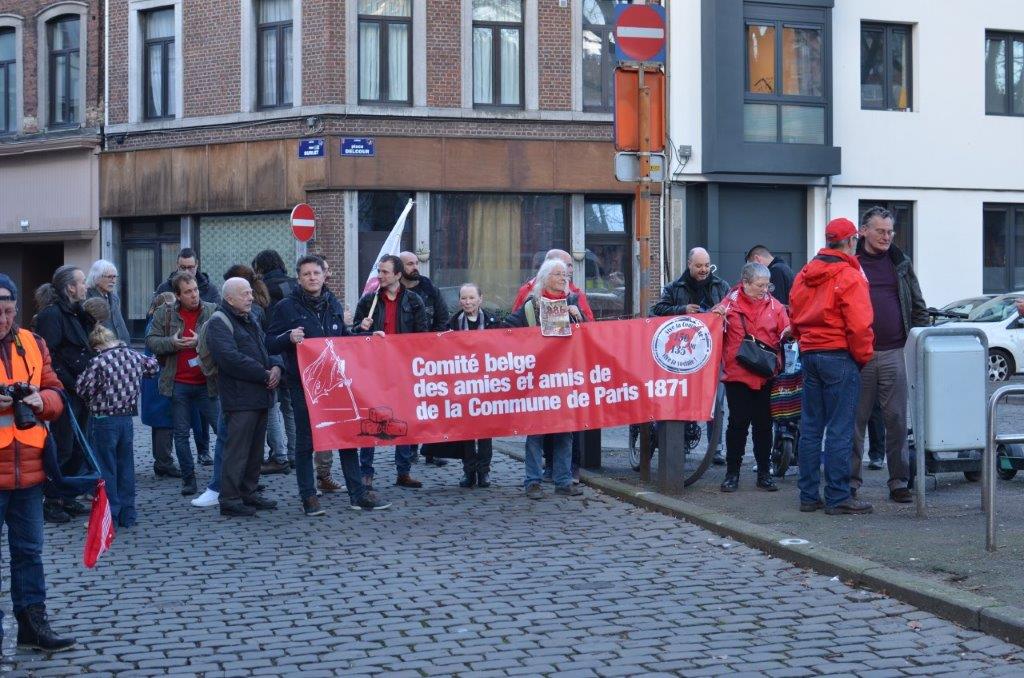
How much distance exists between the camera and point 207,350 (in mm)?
10859

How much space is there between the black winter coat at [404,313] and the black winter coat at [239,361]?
127 cm

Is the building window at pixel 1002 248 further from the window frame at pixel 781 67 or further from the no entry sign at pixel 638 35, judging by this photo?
the no entry sign at pixel 638 35

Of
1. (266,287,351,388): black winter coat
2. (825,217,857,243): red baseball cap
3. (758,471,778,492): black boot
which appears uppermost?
(825,217,857,243): red baseball cap

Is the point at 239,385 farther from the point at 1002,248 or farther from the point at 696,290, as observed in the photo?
the point at 1002,248

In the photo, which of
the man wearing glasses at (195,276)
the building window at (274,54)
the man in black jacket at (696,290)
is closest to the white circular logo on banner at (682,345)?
the man in black jacket at (696,290)

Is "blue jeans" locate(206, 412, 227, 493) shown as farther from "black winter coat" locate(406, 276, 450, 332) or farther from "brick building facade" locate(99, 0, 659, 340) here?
"brick building facade" locate(99, 0, 659, 340)

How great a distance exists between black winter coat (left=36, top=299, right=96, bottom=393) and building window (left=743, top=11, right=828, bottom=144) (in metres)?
19.7

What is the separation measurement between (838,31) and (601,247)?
23.6 ft

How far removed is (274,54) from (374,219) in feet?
12.9

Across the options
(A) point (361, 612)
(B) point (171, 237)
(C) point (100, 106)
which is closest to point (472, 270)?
(B) point (171, 237)

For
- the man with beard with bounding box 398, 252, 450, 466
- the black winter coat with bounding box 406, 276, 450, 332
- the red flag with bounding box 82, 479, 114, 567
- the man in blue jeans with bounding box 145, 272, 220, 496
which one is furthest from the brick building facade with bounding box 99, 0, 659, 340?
the red flag with bounding box 82, 479, 114, 567

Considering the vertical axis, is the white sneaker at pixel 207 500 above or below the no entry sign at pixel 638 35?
below

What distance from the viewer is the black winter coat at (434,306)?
40.9ft

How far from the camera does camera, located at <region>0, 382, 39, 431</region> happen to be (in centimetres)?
638
